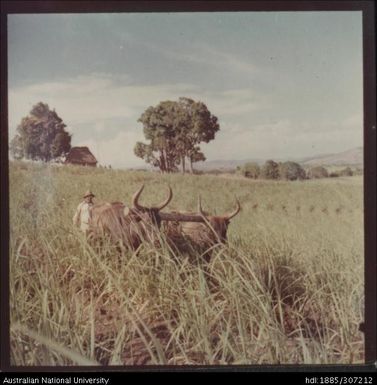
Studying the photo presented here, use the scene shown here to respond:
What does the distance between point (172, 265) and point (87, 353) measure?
57 centimetres

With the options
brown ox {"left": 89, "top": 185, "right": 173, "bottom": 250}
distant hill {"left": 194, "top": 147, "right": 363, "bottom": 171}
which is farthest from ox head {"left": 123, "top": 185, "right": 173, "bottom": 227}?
distant hill {"left": 194, "top": 147, "right": 363, "bottom": 171}

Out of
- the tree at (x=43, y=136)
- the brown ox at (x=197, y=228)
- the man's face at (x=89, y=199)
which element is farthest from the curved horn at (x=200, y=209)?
the tree at (x=43, y=136)

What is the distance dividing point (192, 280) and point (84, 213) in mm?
604

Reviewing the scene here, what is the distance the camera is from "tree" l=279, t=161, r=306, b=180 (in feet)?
7.22

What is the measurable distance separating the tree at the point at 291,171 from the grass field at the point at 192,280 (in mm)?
38

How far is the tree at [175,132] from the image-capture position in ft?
7.16

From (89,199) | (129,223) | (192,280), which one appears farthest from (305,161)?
(89,199)

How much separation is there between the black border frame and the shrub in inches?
8.4

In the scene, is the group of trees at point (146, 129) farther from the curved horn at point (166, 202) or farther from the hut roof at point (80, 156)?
the curved horn at point (166, 202)

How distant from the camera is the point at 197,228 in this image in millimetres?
2199

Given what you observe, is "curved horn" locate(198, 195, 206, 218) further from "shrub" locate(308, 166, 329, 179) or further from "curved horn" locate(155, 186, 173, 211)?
"shrub" locate(308, 166, 329, 179)

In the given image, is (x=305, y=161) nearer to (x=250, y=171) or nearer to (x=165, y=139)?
(x=250, y=171)

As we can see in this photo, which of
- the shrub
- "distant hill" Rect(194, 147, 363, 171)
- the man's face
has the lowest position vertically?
the man's face
